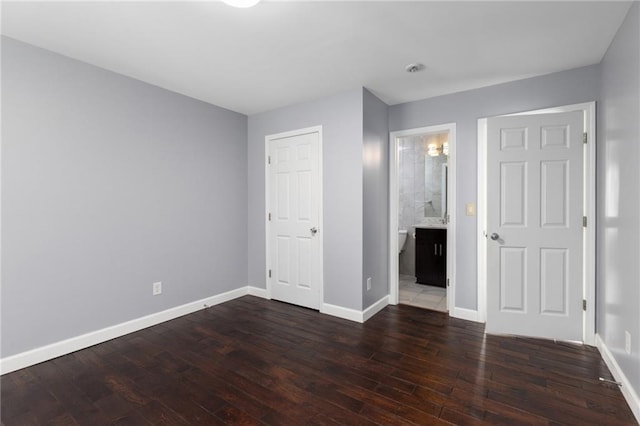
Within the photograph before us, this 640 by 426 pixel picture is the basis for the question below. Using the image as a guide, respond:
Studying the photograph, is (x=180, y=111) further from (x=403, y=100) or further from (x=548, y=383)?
(x=548, y=383)

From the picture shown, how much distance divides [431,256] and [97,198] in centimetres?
429

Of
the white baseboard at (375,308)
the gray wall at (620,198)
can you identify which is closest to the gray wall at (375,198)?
the white baseboard at (375,308)

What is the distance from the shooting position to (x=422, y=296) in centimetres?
410

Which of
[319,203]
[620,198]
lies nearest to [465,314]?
[620,198]

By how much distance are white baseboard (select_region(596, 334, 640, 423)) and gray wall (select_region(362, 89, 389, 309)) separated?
1963 mm

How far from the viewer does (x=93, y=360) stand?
2.41 m

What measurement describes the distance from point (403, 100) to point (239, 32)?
2.13 m

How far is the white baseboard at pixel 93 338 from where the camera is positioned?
2256 mm

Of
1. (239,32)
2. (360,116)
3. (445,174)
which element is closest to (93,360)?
(239,32)

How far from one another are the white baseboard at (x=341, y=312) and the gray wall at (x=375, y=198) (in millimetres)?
132

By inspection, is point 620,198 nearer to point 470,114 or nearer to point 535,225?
point 535,225

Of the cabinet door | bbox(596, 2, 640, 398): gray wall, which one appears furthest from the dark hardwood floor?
the cabinet door

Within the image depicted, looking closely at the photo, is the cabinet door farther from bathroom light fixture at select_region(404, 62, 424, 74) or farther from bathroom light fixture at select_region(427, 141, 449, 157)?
bathroom light fixture at select_region(404, 62, 424, 74)

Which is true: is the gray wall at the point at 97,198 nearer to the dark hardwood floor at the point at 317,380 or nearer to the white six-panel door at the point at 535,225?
the dark hardwood floor at the point at 317,380
